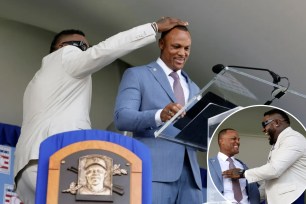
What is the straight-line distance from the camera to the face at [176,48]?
103 inches

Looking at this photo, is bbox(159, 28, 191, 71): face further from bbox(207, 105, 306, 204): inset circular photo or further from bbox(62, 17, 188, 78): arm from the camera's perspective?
bbox(207, 105, 306, 204): inset circular photo

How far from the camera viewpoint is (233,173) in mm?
2270

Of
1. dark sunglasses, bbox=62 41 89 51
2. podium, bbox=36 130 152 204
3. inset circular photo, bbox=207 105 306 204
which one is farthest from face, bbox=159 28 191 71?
podium, bbox=36 130 152 204

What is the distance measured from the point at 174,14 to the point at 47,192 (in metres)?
2.76

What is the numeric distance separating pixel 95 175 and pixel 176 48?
33.3 inches

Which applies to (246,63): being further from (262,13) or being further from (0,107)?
(0,107)

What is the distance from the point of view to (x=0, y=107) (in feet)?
17.0

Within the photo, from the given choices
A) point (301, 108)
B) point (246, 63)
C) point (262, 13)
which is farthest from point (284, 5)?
point (301, 108)

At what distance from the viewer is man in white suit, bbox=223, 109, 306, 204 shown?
2232mm

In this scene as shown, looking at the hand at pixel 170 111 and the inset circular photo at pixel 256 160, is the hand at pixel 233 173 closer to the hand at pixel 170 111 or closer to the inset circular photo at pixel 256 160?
the inset circular photo at pixel 256 160

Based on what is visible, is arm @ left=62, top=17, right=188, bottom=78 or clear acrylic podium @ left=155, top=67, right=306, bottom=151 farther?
arm @ left=62, top=17, right=188, bottom=78

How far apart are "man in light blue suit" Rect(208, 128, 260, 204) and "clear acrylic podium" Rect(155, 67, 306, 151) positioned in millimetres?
50

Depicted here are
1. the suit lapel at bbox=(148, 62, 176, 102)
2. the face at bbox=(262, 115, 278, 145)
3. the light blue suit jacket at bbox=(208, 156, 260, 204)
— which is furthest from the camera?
the suit lapel at bbox=(148, 62, 176, 102)

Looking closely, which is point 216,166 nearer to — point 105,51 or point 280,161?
point 280,161
